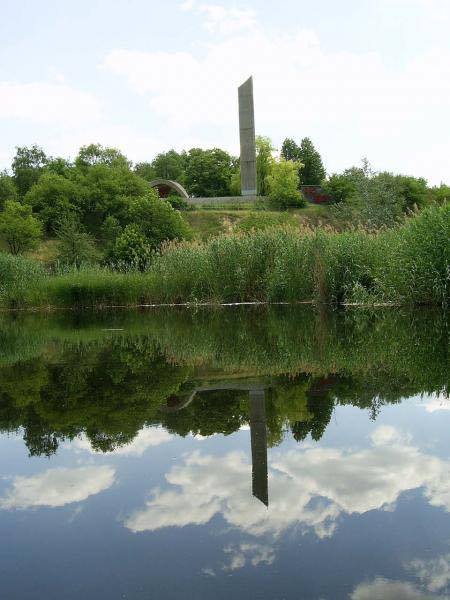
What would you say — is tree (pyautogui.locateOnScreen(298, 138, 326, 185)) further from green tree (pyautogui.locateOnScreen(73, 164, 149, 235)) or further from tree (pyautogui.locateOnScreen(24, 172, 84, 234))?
tree (pyautogui.locateOnScreen(24, 172, 84, 234))

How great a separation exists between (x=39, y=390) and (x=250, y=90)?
41.7 metres

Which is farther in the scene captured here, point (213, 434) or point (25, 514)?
point (213, 434)

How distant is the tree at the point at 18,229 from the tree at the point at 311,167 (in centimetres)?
3519

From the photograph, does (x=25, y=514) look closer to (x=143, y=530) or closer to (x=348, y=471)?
(x=143, y=530)

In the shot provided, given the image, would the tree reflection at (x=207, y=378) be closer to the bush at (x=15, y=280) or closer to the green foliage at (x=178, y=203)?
the bush at (x=15, y=280)

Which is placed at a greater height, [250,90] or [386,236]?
[250,90]

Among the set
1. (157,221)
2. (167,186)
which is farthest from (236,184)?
(157,221)

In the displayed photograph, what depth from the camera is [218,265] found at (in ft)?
56.2

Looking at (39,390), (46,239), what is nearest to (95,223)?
(46,239)

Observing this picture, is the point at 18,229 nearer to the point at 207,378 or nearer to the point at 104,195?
the point at 104,195

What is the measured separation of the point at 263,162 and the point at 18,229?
29.1m

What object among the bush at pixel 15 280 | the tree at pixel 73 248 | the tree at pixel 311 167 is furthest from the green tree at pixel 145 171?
the bush at pixel 15 280

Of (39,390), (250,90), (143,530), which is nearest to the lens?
(143,530)

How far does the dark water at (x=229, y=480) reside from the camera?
190 centimetres
